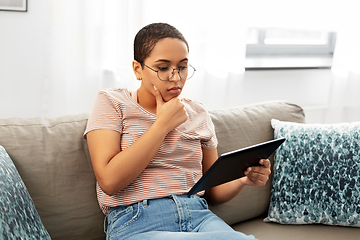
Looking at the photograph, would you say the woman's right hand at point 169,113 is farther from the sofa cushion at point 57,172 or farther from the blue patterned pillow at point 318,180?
the blue patterned pillow at point 318,180

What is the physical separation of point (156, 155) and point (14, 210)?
468 mm

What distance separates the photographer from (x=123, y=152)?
1.14 metres

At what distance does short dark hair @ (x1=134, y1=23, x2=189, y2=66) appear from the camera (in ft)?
3.96

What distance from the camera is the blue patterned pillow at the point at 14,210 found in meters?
0.92

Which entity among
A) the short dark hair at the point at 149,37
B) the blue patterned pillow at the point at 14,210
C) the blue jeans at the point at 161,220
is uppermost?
the short dark hair at the point at 149,37

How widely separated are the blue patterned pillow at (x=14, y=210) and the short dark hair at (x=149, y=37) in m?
0.54

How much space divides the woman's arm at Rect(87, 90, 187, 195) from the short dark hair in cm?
20

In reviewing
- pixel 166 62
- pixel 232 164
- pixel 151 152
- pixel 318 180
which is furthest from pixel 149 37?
pixel 318 180

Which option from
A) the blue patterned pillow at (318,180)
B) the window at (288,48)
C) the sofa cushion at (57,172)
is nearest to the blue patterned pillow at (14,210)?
the sofa cushion at (57,172)

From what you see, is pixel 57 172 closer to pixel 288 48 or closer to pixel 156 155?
pixel 156 155

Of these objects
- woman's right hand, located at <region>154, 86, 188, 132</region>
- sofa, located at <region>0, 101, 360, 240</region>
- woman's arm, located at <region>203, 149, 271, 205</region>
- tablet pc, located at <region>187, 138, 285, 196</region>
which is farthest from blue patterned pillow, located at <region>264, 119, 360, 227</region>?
Answer: woman's right hand, located at <region>154, 86, 188, 132</region>

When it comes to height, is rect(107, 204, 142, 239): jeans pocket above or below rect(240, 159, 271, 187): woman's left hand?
below

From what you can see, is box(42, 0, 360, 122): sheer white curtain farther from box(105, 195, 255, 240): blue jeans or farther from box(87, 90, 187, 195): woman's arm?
box(105, 195, 255, 240): blue jeans

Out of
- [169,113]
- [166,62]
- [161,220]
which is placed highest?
[166,62]
